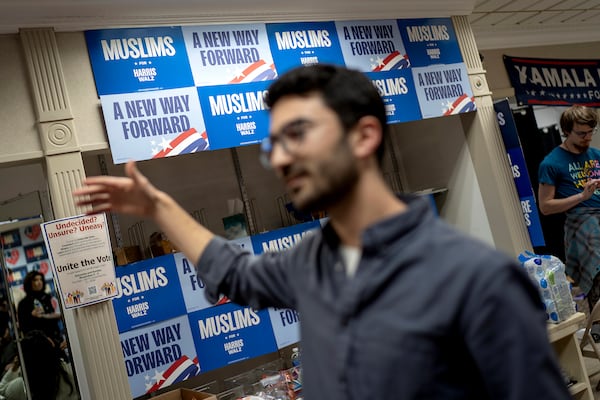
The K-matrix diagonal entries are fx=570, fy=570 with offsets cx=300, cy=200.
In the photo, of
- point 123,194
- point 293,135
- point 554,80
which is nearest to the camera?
point 293,135

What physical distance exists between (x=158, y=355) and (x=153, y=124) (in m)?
1.38

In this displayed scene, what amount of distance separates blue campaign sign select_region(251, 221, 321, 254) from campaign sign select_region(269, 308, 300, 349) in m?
0.42

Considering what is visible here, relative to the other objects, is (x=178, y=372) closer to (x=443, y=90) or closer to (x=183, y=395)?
(x=183, y=395)

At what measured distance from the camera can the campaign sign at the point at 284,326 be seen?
150 inches

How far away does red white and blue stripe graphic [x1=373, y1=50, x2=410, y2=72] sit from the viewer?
4.37 meters

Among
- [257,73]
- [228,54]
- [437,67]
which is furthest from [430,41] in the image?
[228,54]

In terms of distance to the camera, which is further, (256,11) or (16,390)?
(16,390)

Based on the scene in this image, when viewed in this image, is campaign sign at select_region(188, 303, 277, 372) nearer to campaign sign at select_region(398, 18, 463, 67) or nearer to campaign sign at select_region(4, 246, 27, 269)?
campaign sign at select_region(398, 18, 463, 67)

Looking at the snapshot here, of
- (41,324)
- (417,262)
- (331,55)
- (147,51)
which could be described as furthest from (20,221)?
(417,262)

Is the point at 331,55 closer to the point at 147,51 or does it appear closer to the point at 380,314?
the point at 147,51

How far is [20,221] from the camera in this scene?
13.5 ft

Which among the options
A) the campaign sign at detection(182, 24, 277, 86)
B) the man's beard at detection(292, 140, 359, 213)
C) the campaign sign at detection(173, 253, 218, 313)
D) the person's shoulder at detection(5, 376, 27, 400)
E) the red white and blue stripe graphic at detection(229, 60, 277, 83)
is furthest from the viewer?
the person's shoulder at detection(5, 376, 27, 400)

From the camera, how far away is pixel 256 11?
3900 mm

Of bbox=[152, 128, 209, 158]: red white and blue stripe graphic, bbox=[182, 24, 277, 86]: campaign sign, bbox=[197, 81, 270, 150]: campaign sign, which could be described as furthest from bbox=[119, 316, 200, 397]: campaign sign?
bbox=[182, 24, 277, 86]: campaign sign
